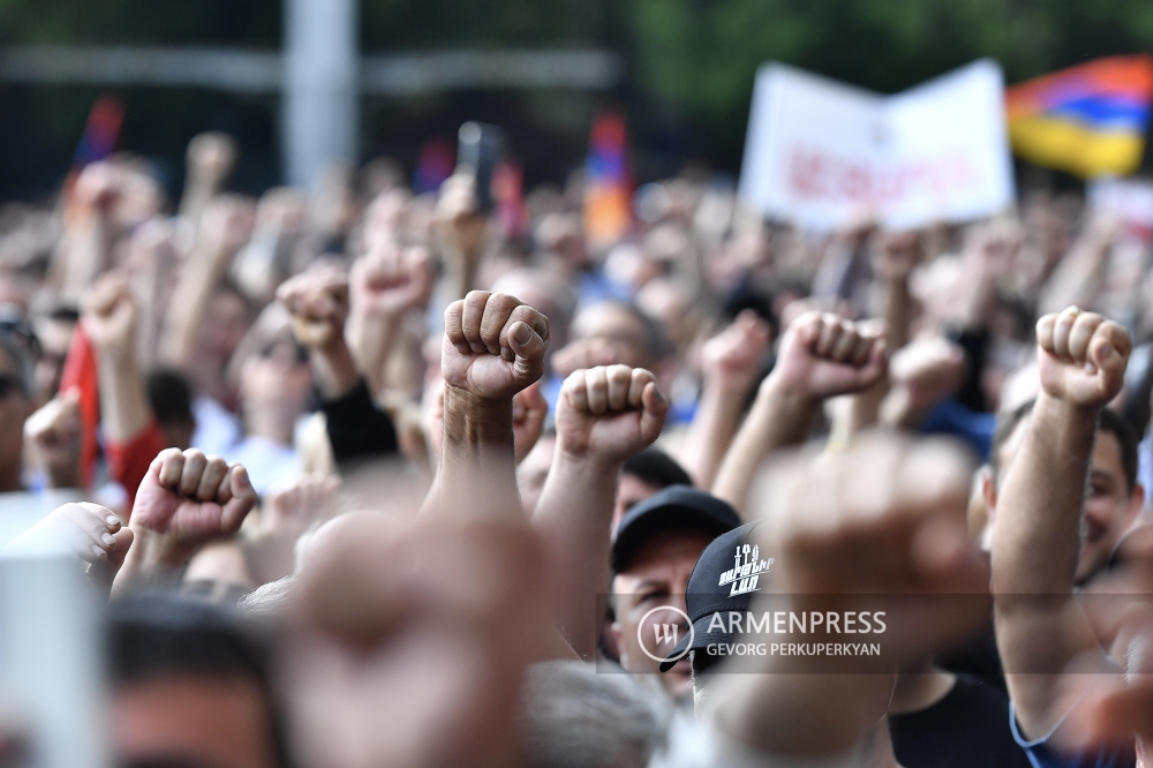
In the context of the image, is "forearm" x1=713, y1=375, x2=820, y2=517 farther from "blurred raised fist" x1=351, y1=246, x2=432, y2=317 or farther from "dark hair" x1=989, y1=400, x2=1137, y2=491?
"blurred raised fist" x1=351, y1=246, x2=432, y2=317

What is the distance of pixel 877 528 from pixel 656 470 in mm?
1979

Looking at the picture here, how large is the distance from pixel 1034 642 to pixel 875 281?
18.7 feet

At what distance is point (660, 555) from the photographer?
2.43 m

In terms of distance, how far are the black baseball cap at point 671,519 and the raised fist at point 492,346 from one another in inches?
21.0

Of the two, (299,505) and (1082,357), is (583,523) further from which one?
(299,505)

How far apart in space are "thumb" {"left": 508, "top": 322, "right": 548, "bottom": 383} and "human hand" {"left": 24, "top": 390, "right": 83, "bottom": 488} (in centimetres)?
164

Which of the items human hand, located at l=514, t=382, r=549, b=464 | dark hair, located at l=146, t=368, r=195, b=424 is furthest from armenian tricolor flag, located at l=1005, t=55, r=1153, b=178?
human hand, located at l=514, t=382, r=549, b=464

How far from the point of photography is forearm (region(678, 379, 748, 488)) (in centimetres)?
354

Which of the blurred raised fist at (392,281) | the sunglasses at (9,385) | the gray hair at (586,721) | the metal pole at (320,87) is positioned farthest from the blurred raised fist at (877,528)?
the metal pole at (320,87)

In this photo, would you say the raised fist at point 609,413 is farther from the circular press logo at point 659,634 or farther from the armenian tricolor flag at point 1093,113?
the armenian tricolor flag at point 1093,113

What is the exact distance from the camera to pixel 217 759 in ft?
3.36

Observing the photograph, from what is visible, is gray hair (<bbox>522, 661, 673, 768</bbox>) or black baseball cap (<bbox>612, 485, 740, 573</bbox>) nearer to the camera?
gray hair (<bbox>522, 661, 673, 768</bbox>)

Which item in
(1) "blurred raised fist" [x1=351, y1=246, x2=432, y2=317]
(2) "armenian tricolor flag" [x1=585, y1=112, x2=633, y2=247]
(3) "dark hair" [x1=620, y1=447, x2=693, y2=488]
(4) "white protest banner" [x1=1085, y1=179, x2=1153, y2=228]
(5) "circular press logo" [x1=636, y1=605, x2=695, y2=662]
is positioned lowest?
(4) "white protest banner" [x1=1085, y1=179, x2=1153, y2=228]

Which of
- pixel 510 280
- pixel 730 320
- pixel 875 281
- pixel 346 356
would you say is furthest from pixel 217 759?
pixel 875 281
